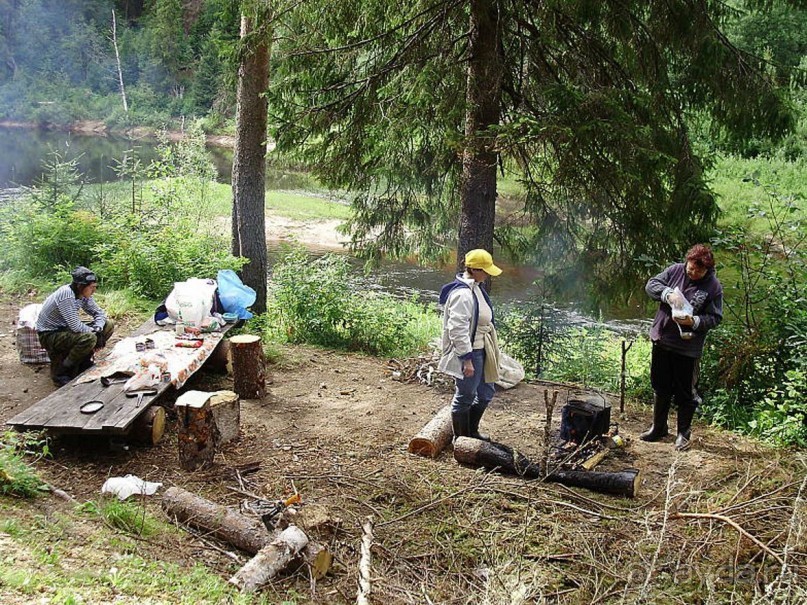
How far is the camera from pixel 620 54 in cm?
793

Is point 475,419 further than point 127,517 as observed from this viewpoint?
Yes

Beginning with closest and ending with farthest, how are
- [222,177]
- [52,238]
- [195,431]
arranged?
1. [195,431]
2. [52,238]
3. [222,177]

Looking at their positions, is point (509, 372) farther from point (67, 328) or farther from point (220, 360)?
point (67, 328)

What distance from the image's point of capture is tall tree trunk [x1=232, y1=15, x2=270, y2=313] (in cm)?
960

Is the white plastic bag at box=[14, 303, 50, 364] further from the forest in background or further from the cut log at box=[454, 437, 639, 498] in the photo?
the cut log at box=[454, 437, 639, 498]

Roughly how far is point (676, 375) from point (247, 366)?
430 centimetres

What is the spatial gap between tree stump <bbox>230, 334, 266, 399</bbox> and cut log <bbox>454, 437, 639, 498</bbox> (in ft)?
8.61

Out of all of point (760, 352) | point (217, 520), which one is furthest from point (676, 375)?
point (217, 520)

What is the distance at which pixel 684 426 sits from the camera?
20.6ft

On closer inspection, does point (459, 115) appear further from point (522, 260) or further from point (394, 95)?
point (522, 260)

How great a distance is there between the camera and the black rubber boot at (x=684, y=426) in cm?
623

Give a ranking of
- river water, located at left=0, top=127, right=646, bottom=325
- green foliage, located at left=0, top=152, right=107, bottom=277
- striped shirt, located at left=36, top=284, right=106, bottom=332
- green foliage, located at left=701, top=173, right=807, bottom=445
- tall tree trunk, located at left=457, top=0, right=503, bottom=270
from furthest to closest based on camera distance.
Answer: river water, located at left=0, top=127, right=646, bottom=325, green foliage, located at left=0, top=152, right=107, bottom=277, tall tree trunk, located at left=457, top=0, right=503, bottom=270, striped shirt, located at left=36, top=284, right=106, bottom=332, green foliage, located at left=701, top=173, right=807, bottom=445

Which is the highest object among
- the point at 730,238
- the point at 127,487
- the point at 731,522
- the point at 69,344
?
the point at 730,238

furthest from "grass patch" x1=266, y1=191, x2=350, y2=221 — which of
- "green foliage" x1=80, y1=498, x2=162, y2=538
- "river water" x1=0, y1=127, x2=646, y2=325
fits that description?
"green foliage" x1=80, y1=498, x2=162, y2=538
